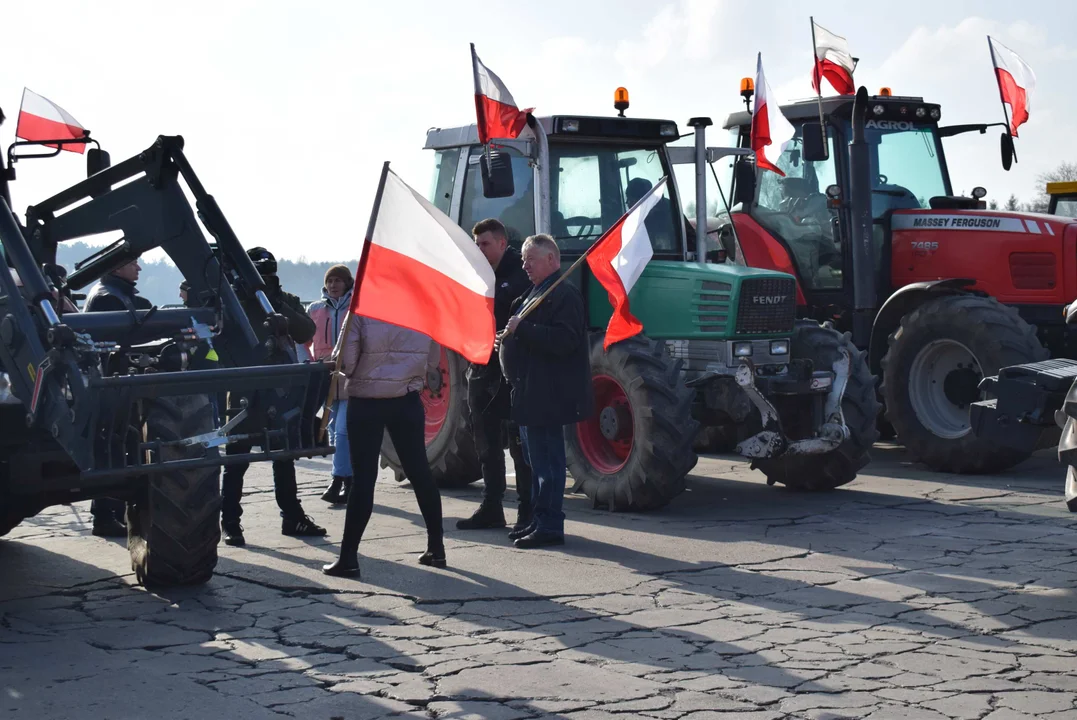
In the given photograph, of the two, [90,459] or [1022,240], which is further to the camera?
[1022,240]

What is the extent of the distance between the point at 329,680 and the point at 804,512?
188 inches

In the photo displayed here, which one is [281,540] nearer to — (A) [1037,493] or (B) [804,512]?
(B) [804,512]

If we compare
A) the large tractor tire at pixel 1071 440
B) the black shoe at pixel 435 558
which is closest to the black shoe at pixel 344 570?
the black shoe at pixel 435 558

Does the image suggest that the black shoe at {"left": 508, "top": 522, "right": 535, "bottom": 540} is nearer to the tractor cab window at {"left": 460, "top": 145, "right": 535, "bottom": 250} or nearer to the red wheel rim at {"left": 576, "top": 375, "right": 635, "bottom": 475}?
the red wheel rim at {"left": 576, "top": 375, "right": 635, "bottom": 475}

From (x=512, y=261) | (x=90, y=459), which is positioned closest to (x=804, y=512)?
(x=512, y=261)

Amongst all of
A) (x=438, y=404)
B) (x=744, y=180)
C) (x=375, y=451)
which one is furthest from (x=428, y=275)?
(x=744, y=180)

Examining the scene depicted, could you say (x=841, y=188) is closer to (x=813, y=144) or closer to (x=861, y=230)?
(x=861, y=230)

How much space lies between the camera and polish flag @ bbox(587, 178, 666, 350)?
8055 millimetres

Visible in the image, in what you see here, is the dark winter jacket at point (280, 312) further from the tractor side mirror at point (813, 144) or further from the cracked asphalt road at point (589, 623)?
the tractor side mirror at point (813, 144)

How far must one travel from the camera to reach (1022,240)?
11633 millimetres

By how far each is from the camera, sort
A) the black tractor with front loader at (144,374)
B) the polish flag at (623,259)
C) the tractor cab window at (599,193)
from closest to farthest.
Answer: the black tractor with front loader at (144,374), the polish flag at (623,259), the tractor cab window at (599,193)

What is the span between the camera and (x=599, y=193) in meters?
10.5

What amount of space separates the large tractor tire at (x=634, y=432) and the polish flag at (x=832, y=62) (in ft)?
13.4

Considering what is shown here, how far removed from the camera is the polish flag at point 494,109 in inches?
378
